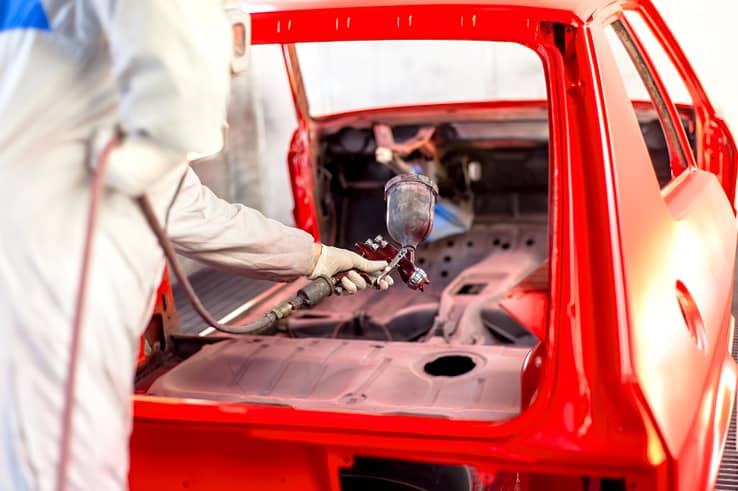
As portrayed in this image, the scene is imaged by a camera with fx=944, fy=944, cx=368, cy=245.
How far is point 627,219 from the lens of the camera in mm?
1918

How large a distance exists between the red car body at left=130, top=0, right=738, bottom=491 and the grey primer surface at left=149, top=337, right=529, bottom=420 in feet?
0.45

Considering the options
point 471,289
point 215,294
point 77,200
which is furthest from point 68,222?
point 215,294

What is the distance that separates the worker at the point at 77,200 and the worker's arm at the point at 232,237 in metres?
0.54

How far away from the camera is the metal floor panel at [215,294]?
5.18 m

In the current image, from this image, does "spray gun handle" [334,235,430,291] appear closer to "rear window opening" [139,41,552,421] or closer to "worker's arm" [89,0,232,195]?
"rear window opening" [139,41,552,421]

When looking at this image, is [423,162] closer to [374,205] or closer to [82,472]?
[374,205]

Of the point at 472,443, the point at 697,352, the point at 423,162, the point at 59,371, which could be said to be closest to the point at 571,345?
the point at 472,443

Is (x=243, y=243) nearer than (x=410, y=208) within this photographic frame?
Yes

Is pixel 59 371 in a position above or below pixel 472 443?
above

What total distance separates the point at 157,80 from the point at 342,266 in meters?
1.17

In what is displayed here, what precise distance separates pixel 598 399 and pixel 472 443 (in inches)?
10.5

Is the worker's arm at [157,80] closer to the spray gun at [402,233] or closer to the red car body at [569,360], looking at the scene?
the red car body at [569,360]

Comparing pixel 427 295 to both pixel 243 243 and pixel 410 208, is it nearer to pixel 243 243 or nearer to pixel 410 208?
pixel 410 208

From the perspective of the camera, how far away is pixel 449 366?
2.47 meters
